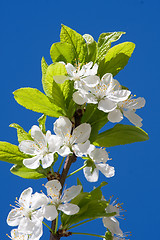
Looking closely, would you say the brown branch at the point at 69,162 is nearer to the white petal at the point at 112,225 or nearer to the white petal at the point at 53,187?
the white petal at the point at 53,187

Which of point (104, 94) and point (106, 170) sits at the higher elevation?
point (104, 94)

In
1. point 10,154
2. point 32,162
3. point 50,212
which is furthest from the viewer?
point 10,154

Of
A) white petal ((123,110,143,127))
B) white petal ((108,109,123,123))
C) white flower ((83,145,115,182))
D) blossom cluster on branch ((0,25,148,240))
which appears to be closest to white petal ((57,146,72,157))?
blossom cluster on branch ((0,25,148,240))

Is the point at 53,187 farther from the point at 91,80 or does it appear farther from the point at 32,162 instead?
the point at 91,80

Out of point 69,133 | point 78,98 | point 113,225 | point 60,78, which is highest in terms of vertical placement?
point 60,78

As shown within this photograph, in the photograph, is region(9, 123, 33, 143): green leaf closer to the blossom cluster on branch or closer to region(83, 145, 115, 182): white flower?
the blossom cluster on branch

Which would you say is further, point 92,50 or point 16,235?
point 92,50

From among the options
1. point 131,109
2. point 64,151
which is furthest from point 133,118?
point 64,151

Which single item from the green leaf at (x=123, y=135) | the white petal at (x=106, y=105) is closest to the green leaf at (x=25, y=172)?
the green leaf at (x=123, y=135)
